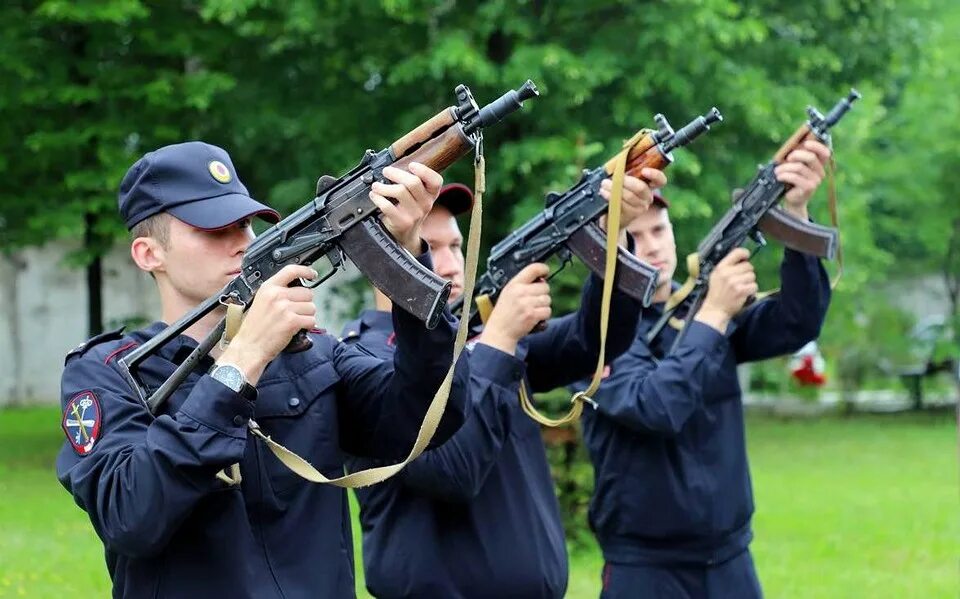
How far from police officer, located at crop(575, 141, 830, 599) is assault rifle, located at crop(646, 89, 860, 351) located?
0.06 meters

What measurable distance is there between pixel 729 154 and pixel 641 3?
2.23 metres

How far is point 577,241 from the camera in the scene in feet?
16.6

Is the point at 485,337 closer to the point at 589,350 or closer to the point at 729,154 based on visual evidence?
the point at 589,350

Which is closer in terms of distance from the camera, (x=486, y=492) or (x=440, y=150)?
(x=440, y=150)

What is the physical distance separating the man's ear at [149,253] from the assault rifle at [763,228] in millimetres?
2645

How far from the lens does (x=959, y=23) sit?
22766 millimetres

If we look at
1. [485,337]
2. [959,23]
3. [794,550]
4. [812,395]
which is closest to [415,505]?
[485,337]

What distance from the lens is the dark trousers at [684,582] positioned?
5.41m

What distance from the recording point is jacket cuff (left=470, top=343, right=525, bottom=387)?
460cm

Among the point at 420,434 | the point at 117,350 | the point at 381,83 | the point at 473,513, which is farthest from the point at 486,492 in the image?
the point at 381,83

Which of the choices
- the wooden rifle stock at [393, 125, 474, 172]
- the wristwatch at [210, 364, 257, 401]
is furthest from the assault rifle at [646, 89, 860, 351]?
the wristwatch at [210, 364, 257, 401]

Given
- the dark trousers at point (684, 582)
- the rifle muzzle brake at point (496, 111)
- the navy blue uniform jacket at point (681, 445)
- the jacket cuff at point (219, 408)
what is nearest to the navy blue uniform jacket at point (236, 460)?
the jacket cuff at point (219, 408)

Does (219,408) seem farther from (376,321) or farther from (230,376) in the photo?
(376,321)

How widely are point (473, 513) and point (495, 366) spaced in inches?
19.4
